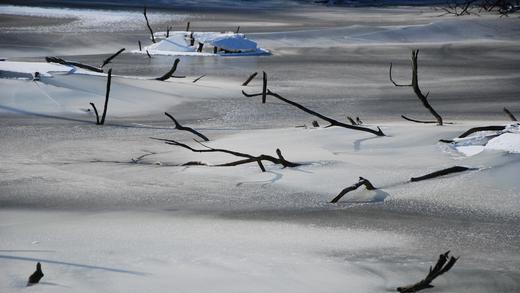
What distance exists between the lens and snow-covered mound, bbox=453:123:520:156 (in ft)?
13.0

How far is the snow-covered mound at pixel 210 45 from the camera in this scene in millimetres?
10531

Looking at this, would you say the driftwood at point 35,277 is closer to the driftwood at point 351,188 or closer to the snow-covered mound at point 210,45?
the driftwood at point 351,188

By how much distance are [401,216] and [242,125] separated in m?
2.53

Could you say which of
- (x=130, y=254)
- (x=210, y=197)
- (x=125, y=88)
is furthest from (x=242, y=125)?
(x=130, y=254)

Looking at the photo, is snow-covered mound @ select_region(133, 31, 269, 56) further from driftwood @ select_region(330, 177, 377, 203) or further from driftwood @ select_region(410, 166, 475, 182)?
driftwood @ select_region(330, 177, 377, 203)

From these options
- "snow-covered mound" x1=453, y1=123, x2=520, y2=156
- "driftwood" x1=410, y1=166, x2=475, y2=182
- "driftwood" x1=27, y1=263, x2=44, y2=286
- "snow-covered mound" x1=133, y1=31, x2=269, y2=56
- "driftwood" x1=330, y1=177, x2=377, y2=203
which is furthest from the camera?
"snow-covered mound" x1=133, y1=31, x2=269, y2=56

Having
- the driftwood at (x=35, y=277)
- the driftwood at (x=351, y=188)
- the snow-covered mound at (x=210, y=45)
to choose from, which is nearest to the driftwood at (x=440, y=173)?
the driftwood at (x=351, y=188)

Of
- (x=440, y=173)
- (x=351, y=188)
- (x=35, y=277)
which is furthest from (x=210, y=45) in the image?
(x=35, y=277)

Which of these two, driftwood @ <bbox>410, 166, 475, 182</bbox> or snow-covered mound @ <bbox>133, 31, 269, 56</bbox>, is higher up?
driftwood @ <bbox>410, 166, 475, 182</bbox>

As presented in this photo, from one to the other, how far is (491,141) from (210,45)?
7146 mm

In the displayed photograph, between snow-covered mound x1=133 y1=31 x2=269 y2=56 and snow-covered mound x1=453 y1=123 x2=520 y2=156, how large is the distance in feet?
20.9

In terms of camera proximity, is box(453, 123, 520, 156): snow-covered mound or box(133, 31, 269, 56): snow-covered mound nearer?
box(453, 123, 520, 156): snow-covered mound

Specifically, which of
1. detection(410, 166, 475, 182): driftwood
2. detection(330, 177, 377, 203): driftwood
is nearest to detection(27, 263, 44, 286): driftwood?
detection(330, 177, 377, 203): driftwood

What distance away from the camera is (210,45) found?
35.8 feet
